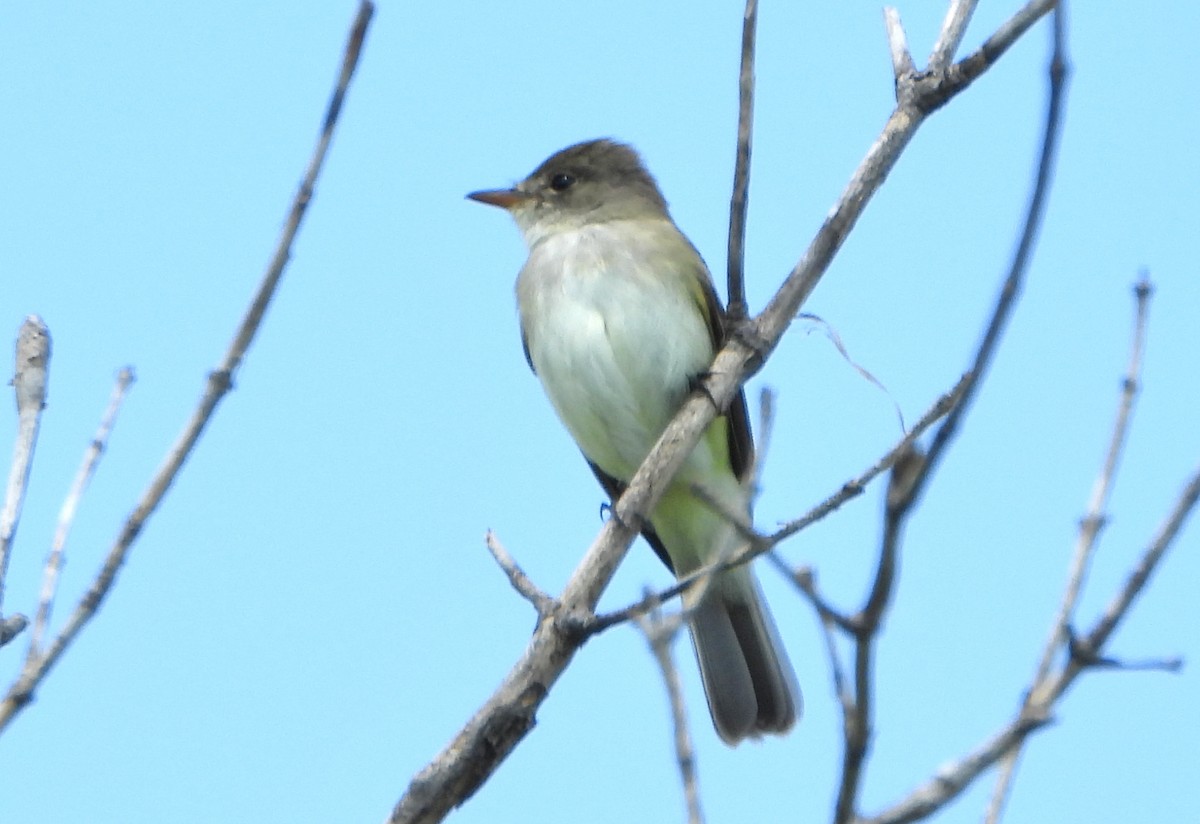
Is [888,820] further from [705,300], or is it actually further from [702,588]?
[705,300]

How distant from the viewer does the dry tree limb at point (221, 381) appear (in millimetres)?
2662

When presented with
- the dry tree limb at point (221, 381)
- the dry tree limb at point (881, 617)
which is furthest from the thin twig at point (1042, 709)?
the dry tree limb at point (221, 381)

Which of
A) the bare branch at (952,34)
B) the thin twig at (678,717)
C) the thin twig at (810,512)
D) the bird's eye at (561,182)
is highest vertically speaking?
the bird's eye at (561,182)

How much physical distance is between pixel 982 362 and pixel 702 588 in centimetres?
107

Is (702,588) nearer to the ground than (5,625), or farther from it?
farther from it

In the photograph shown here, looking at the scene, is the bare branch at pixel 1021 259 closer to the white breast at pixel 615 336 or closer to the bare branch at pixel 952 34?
the bare branch at pixel 952 34

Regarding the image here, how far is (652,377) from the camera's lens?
6.49m

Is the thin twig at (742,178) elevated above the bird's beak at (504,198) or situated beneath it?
situated beneath

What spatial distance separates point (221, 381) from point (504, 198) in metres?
5.12

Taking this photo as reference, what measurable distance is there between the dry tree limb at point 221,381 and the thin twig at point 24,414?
299 millimetres

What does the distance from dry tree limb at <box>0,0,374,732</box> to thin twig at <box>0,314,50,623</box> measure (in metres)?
0.30

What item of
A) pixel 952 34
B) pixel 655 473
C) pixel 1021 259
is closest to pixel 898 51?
pixel 952 34

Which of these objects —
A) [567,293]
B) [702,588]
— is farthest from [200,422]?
[567,293]

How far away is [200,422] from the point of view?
2742 millimetres
